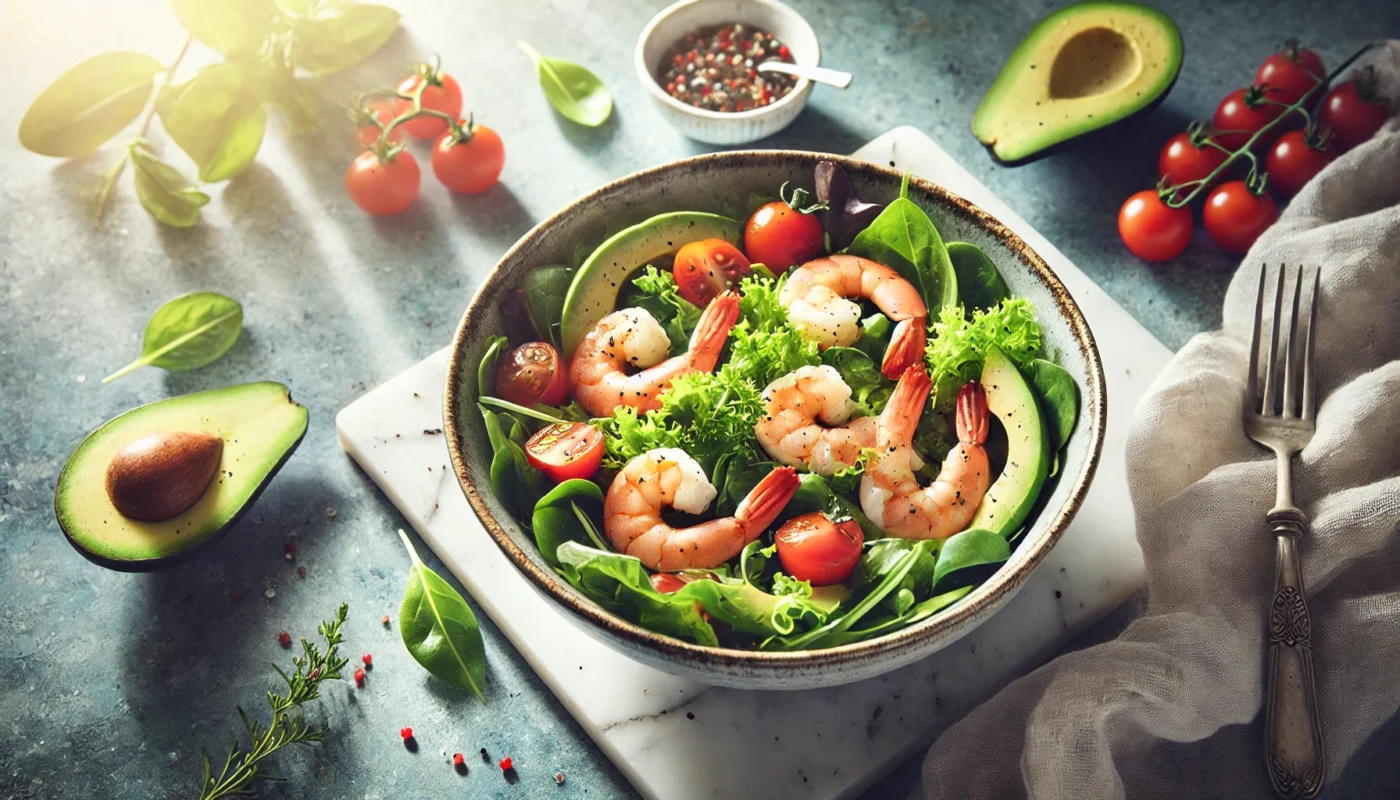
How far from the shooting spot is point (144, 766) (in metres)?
2.07

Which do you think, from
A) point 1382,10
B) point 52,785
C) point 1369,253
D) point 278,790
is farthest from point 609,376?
point 1382,10

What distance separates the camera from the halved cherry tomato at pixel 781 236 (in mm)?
2215

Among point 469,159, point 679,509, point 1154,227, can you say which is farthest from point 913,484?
point 469,159

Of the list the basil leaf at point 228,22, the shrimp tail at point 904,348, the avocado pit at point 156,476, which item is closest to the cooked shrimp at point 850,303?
the shrimp tail at point 904,348

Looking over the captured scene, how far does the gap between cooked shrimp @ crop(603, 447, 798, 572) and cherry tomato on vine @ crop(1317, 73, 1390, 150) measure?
173cm

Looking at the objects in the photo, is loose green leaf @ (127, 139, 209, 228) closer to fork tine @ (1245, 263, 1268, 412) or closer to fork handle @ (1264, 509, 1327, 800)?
fork tine @ (1245, 263, 1268, 412)

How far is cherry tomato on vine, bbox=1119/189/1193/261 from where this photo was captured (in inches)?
102

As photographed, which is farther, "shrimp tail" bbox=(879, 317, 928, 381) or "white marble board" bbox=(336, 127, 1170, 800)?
"shrimp tail" bbox=(879, 317, 928, 381)

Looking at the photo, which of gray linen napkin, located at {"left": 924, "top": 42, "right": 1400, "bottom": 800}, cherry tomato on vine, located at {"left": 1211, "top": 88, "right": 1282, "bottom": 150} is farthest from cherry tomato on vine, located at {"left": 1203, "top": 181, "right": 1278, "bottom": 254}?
gray linen napkin, located at {"left": 924, "top": 42, "right": 1400, "bottom": 800}

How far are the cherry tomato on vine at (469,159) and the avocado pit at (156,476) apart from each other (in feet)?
3.11

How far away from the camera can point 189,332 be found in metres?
2.53

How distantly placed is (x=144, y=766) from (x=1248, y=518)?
2.02m

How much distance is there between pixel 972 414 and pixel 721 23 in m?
1.50

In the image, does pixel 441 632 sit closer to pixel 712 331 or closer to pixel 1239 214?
pixel 712 331
